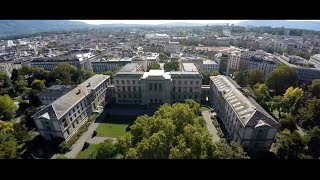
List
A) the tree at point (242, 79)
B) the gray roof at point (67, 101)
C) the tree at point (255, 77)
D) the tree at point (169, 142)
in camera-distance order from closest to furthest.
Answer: the tree at point (169, 142), the gray roof at point (67, 101), the tree at point (255, 77), the tree at point (242, 79)

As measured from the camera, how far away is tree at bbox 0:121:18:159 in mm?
27344

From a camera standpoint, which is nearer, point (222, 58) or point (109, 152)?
point (109, 152)

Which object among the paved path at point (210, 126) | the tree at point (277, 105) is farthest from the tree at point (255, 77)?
the paved path at point (210, 126)

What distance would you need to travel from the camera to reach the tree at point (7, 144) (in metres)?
27.3

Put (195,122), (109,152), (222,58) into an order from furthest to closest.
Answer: (222,58) → (195,122) → (109,152)

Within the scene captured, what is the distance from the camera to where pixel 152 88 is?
1893 inches

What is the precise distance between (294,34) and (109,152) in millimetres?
185819

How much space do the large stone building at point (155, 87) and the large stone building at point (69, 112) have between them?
18.6ft

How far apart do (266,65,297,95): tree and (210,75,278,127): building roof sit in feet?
53.6

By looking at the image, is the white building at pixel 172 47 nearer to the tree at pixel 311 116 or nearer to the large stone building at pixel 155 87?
the large stone building at pixel 155 87

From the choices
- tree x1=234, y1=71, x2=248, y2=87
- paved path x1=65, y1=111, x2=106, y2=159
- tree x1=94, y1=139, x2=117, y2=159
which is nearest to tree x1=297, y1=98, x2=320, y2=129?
tree x1=234, y1=71, x2=248, y2=87

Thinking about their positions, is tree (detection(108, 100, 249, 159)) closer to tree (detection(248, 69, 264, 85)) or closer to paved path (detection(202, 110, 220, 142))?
paved path (detection(202, 110, 220, 142))
